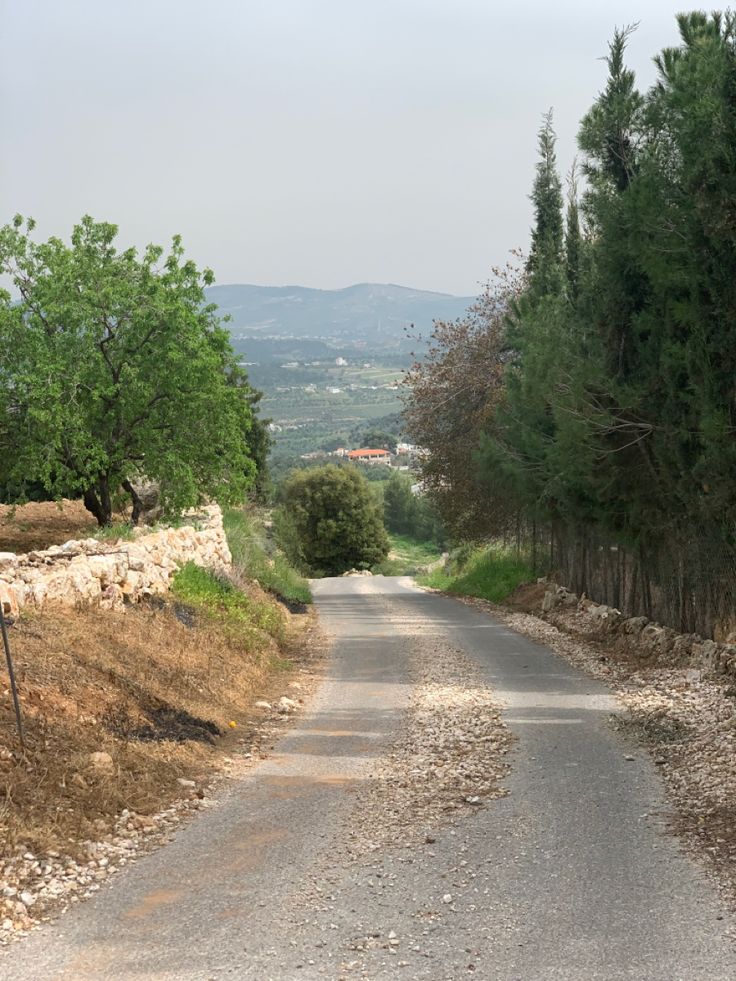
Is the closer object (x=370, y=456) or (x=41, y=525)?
(x=41, y=525)

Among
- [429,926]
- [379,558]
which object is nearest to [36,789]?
[429,926]

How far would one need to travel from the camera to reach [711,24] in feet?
41.0

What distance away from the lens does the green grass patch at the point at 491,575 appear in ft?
94.3

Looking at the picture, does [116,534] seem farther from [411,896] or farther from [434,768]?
[411,896]

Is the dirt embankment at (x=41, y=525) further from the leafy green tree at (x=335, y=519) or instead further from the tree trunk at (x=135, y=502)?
the leafy green tree at (x=335, y=519)

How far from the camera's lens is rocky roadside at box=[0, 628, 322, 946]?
5.70 m

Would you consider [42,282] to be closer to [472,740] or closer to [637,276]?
[637,276]

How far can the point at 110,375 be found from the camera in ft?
61.8

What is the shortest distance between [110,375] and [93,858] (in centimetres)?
1340

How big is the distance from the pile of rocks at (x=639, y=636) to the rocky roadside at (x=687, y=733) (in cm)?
18

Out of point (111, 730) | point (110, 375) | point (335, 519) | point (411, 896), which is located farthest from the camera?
point (335, 519)

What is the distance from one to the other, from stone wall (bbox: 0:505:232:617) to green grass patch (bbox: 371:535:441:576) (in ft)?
153

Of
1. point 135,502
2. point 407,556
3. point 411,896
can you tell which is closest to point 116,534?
point 135,502

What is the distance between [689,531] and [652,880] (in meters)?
9.01
